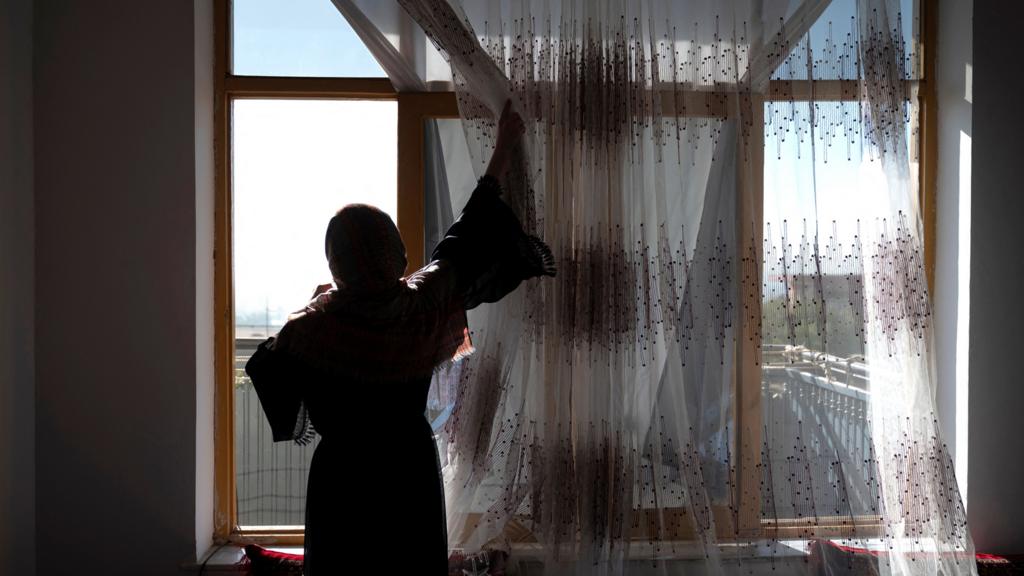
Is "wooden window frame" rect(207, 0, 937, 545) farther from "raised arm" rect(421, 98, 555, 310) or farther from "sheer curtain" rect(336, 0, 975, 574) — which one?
"raised arm" rect(421, 98, 555, 310)

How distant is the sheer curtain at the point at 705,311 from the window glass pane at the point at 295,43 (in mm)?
222

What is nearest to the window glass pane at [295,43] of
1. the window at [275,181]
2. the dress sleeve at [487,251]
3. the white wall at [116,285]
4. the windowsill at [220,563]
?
the window at [275,181]

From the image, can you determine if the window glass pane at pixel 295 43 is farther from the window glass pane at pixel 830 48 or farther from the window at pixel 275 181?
the window glass pane at pixel 830 48

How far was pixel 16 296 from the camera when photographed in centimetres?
157

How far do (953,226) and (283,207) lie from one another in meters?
1.93

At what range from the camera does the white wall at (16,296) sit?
1536 millimetres

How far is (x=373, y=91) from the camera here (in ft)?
5.74

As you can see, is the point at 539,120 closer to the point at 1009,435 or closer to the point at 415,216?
the point at 415,216

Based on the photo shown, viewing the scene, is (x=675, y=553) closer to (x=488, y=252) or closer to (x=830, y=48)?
(x=488, y=252)

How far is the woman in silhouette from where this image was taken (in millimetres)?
1156

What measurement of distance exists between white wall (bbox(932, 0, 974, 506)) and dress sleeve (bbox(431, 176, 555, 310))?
1252 millimetres

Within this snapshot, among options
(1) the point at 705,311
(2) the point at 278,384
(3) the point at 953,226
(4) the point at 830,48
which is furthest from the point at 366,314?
(3) the point at 953,226

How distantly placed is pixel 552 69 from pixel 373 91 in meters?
0.54

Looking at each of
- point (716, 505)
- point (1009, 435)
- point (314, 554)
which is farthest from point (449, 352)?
point (1009, 435)
